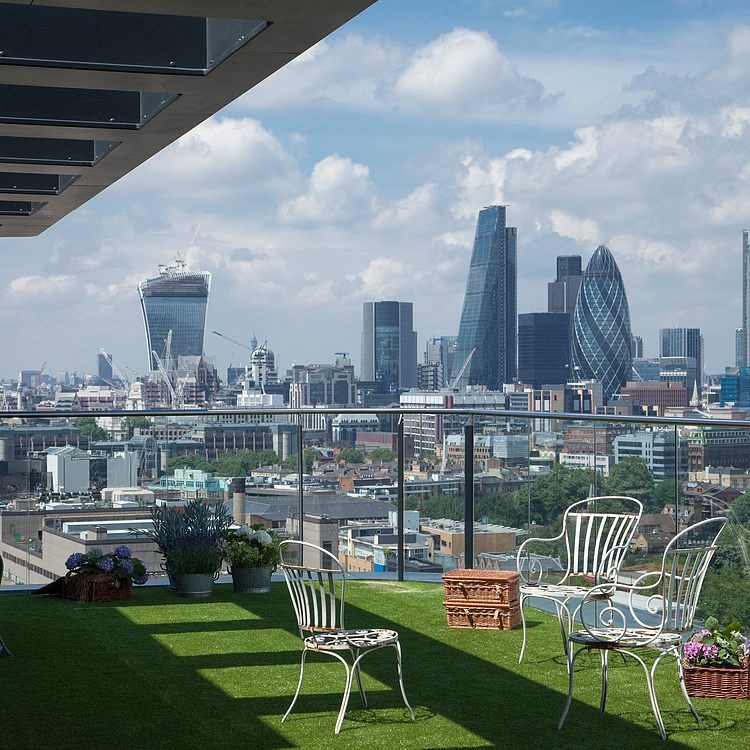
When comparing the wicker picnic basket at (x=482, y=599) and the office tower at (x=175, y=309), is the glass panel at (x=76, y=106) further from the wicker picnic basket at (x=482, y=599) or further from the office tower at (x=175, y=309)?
the office tower at (x=175, y=309)

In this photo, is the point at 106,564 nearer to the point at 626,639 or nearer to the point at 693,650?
the point at 693,650

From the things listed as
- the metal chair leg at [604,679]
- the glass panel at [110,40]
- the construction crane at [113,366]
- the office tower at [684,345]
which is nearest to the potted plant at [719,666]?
A: the metal chair leg at [604,679]

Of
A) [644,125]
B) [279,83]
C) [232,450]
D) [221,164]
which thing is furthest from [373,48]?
[232,450]

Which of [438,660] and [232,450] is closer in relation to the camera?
[438,660]

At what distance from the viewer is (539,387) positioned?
67.1 meters

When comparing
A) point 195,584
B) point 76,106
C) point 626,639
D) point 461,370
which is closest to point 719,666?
point 626,639

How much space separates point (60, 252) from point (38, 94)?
203 feet

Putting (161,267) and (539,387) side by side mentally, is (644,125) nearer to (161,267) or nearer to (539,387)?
(539,387)

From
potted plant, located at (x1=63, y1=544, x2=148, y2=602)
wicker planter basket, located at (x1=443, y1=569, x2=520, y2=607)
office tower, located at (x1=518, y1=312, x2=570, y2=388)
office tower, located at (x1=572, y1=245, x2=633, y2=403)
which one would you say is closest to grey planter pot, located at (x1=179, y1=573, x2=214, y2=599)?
potted plant, located at (x1=63, y1=544, x2=148, y2=602)

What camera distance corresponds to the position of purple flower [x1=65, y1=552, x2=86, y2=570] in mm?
8008

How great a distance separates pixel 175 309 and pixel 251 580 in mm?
56528

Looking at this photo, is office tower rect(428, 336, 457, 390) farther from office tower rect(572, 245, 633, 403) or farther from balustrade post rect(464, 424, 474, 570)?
balustrade post rect(464, 424, 474, 570)

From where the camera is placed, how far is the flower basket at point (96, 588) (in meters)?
7.84

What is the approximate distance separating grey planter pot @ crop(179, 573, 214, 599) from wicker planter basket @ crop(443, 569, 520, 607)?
1935 millimetres
